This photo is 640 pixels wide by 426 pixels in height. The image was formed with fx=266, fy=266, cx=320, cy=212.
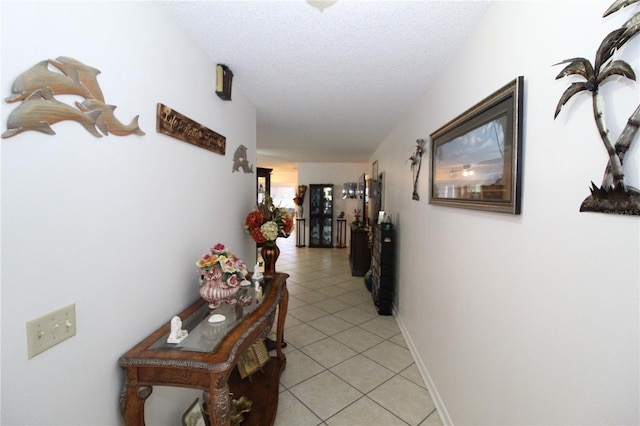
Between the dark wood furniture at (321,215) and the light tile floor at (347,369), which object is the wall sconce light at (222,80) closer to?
the light tile floor at (347,369)

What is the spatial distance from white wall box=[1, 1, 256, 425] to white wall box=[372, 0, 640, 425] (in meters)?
1.63

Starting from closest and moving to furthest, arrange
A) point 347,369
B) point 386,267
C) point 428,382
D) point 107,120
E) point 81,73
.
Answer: point 81,73
point 107,120
point 428,382
point 347,369
point 386,267

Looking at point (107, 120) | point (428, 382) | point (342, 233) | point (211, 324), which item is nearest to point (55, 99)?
point (107, 120)

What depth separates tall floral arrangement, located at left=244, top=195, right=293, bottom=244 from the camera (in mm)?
2381

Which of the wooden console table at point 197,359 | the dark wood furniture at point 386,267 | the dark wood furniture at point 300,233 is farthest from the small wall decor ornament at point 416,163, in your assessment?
the dark wood furniture at point 300,233

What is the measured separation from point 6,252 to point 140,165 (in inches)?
22.8

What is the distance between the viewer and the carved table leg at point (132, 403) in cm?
107

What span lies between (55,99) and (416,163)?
2.55 m

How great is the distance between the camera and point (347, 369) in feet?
7.96

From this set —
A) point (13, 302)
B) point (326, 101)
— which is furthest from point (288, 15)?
point (13, 302)

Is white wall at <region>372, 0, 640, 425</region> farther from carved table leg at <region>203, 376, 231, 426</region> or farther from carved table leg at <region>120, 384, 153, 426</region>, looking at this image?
carved table leg at <region>120, 384, 153, 426</region>

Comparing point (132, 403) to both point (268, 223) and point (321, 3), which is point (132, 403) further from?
point (321, 3)

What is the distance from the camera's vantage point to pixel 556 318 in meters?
0.92

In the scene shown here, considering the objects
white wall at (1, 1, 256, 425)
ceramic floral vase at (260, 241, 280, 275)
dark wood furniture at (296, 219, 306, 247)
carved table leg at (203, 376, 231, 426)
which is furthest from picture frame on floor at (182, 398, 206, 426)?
dark wood furniture at (296, 219, 306, 247)
